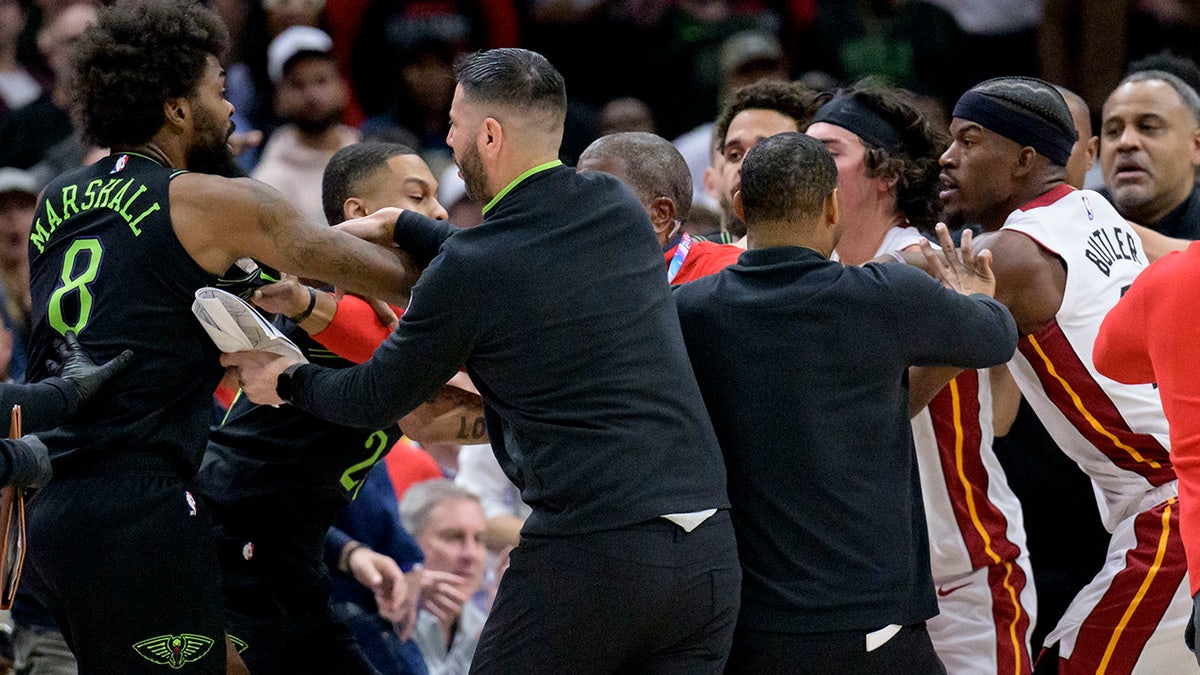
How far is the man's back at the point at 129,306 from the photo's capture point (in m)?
4.06

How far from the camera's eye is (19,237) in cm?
776

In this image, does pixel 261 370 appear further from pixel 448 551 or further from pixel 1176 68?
pixel 1176 68

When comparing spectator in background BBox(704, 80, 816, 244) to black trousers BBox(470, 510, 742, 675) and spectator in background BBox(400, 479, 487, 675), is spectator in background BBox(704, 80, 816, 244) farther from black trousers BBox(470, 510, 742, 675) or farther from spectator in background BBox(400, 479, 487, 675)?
black trousers BBox(470, 510, 742, 675)

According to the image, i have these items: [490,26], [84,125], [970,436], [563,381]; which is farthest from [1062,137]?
[490,26]

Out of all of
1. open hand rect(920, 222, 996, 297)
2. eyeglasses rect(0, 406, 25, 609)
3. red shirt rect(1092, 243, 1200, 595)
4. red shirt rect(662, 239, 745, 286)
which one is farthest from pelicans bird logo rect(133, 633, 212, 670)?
red shirt rect(1092, 243, 1200, 595)

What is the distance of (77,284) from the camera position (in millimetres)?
4098

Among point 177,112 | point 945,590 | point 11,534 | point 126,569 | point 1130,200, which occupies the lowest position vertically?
point 945,590

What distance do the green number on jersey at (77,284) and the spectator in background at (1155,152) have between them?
4.15 meters

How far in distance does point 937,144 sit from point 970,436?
0.99 metres

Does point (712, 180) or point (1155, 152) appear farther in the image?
point (712, 180)

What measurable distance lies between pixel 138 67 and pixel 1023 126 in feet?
8.65

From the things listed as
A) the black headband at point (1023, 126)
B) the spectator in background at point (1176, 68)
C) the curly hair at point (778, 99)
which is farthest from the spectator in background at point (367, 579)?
the spectator in background at point (1176, 68)

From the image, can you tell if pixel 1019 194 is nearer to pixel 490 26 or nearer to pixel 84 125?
pixel 84 125

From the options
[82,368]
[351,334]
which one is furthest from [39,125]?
[82,368]
